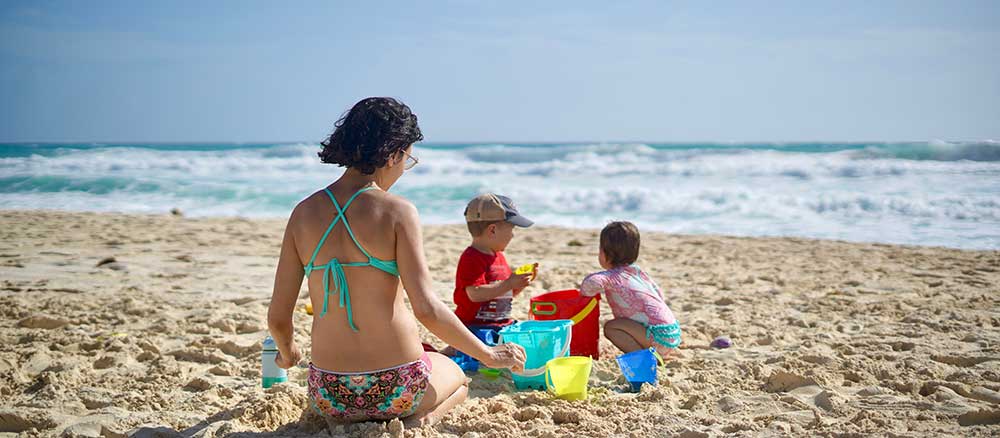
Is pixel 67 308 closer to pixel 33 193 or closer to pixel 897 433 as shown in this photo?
pixel 897 433

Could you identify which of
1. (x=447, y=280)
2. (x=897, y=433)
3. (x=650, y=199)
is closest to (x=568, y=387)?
(x=897, y=433)

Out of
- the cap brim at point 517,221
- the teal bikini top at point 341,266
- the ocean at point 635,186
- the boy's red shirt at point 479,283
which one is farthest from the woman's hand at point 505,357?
the ocean at point 635,186

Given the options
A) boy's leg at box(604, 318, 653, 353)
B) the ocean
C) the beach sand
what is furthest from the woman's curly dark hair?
the ocean

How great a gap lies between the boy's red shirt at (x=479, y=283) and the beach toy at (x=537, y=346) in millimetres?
257

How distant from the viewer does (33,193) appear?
1647 cm

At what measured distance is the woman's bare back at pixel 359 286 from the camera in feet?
8.31

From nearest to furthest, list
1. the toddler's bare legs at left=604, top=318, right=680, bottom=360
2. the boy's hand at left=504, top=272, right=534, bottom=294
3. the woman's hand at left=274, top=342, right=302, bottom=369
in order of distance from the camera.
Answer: the woman's hand at left=274, top=342, right=302, bottom=369, the boy's hand at left=504, top=272, right=534, bottom=294, the toddler's bare legs at left=604, top=318, right=680, bottom=360

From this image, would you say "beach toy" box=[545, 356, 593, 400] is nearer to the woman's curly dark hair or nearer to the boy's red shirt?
the boy's red shirt

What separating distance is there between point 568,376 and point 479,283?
737 millimetres

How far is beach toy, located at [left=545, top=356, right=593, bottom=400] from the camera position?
10.8 feet

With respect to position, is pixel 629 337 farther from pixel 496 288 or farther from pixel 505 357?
pixel 505 357

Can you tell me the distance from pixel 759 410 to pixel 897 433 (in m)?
0.57

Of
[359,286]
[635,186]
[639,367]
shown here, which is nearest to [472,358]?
[639,367]

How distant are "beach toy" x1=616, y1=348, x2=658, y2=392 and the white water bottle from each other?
5.32ft
